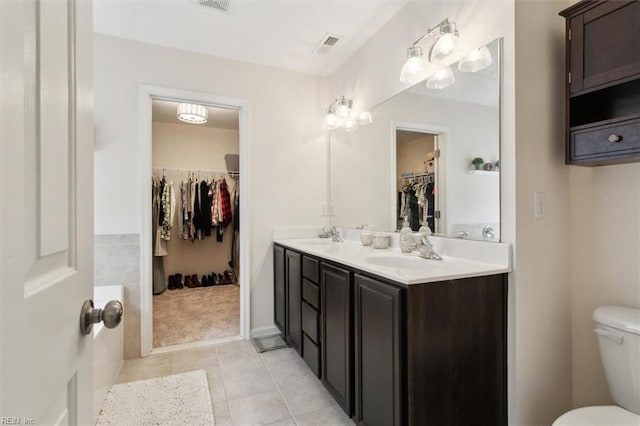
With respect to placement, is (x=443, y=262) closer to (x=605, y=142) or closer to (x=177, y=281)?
(x=605, y=142)

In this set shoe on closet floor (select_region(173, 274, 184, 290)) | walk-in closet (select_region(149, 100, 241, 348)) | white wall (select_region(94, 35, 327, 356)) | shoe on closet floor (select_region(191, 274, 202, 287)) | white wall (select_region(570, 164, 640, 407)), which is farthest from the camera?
shoe on closet floor (select_region(191, 274, 202, 287))

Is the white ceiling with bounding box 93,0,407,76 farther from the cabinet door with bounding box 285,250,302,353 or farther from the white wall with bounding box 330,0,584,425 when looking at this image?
the cabinet door with bounding box 285,250,302,353

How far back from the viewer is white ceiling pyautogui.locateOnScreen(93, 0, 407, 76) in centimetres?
200

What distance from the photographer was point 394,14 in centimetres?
209

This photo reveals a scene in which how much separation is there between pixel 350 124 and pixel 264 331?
6.63ft

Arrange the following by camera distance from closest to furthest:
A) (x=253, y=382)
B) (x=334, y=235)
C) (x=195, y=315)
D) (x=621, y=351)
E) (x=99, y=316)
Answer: (x=99, y=316) → (x=621, y=351) → (x=253, y=382) → (x=334, y=235) → (x=195, y=315)

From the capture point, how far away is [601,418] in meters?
1.12

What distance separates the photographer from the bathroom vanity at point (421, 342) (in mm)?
1199

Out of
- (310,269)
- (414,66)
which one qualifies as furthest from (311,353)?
(414,66)

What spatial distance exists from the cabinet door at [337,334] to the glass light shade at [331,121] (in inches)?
56.6

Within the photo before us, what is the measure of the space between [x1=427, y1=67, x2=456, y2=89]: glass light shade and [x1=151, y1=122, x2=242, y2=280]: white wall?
3.57m

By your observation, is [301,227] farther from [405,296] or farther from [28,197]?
[28,197]

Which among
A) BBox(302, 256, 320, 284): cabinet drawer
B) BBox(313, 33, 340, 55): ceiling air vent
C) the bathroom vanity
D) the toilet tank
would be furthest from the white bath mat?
BBox(313, 33, 340, 55): ceiling air vent

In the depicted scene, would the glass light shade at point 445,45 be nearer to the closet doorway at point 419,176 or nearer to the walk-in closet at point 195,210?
the closet doorway at point 419,176
